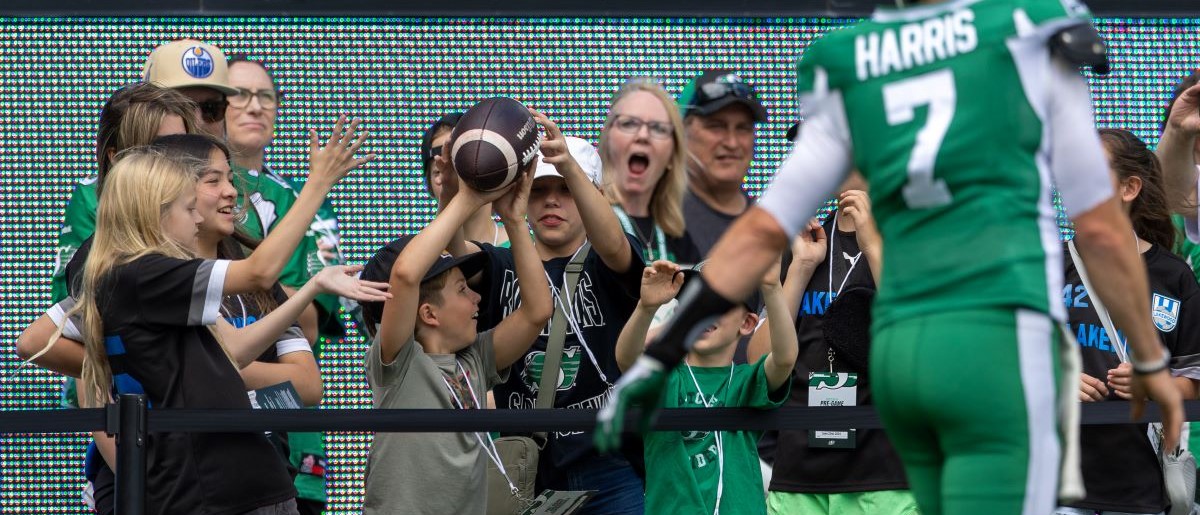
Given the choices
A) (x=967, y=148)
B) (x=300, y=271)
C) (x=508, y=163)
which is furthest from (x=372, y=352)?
(x=967, y=148)

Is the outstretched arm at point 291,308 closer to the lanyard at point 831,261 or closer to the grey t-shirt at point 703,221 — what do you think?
the lanyard at point 831,261

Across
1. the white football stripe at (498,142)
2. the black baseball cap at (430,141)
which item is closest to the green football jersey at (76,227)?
the black baseball cap at (430,141)

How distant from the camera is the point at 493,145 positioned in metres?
4.58

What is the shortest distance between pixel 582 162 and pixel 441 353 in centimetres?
84

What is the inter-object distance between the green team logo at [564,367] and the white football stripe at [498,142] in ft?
1.94

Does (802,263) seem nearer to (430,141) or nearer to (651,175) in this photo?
(651,175)

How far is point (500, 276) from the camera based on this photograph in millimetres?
5082

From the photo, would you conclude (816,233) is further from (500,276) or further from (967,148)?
(967,148)

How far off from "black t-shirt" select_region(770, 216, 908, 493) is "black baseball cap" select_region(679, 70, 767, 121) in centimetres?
85

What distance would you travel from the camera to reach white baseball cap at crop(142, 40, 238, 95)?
5777 millimetres

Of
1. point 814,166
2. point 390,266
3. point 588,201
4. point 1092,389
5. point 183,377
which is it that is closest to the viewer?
point 814,166

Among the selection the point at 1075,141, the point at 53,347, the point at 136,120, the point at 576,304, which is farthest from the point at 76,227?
the point at 1075,141

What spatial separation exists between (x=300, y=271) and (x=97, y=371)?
1.47 meters

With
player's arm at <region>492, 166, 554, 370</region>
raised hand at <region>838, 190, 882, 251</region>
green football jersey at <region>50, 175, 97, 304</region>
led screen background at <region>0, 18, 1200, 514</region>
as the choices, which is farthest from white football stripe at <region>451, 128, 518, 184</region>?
led screen background at <region>0, 18, 1200, 514</region>
